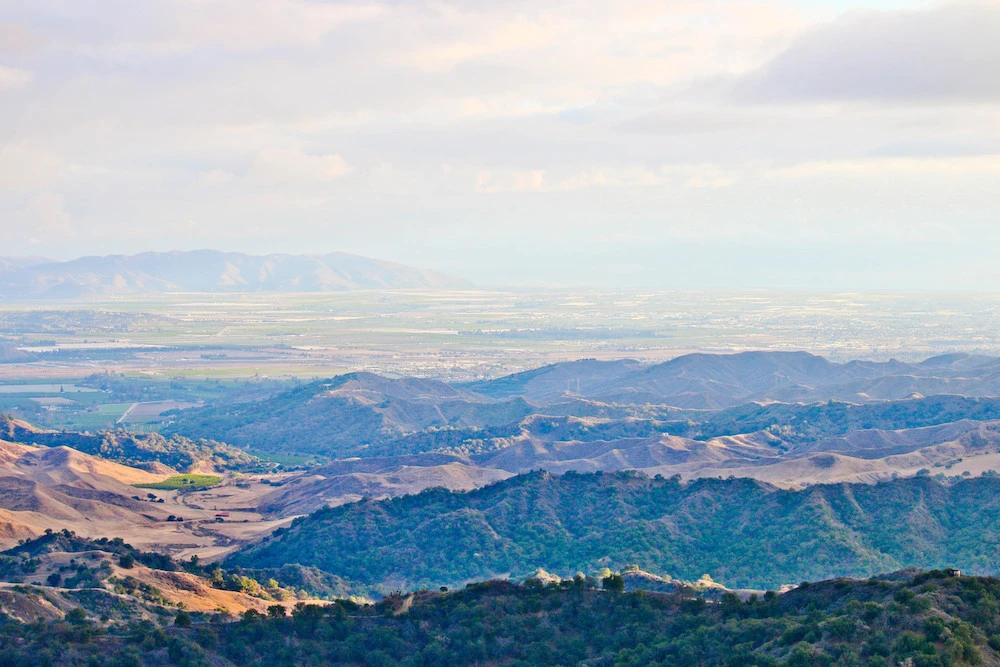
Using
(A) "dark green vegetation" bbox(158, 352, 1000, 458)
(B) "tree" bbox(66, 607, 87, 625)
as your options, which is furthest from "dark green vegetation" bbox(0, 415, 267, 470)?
(B) "tree" bbox(66, 607, 87, 625)

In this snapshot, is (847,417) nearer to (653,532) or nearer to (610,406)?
(610,406)

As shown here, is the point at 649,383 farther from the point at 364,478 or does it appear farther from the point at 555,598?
the point at 555,598

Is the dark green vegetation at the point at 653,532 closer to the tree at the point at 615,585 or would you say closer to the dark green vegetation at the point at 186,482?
the tree at the point at 615,585

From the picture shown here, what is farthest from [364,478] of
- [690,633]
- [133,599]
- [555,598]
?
[690,633]

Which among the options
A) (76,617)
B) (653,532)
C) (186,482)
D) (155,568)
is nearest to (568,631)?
(76,617)

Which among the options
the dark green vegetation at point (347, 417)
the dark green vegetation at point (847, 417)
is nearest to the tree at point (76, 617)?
the dark green vegetation at point (347, 417)

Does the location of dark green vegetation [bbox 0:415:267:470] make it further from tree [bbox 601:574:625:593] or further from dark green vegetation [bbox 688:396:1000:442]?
tree [bbox 601:574:625:593]
